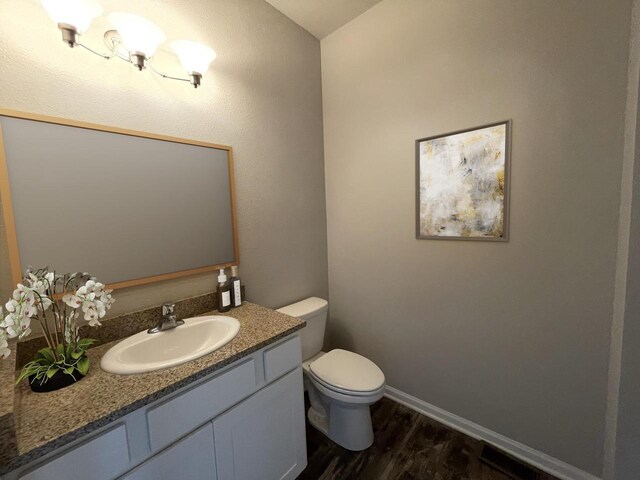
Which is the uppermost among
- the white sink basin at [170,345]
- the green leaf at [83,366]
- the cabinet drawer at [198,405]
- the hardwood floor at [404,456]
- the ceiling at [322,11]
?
the ceiling at [322,11]

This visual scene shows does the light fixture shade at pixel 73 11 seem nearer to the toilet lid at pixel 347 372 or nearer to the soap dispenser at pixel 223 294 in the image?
the soap dispenser at pixel 223 294

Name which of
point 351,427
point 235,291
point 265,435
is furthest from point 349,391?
point 235,291

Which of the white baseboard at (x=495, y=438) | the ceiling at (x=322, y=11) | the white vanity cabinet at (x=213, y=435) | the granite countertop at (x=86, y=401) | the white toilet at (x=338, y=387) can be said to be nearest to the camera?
the granite countertop at (x=86, y=401)

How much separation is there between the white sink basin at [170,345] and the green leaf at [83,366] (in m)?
0.05

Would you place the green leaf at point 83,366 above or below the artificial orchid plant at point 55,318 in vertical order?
below

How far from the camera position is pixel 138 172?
1.19 metres

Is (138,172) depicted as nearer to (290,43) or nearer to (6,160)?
(6,160)

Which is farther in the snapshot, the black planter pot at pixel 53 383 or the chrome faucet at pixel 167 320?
the chrome faucet at pixel 167 320

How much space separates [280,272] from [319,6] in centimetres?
174

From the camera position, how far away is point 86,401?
2.48 ft

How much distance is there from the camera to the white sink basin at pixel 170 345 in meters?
0.92

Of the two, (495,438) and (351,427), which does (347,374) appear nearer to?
(351,427)

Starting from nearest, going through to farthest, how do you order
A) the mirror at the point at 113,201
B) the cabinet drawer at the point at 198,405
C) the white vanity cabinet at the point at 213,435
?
the white vanity cabinet at the point at 213,435, the cabinet drawer at the point at 198,405, the mirror at the point at 113,201

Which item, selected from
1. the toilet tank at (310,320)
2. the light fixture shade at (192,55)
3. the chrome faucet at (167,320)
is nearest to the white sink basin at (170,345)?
the chrome faucet at (167,320)
